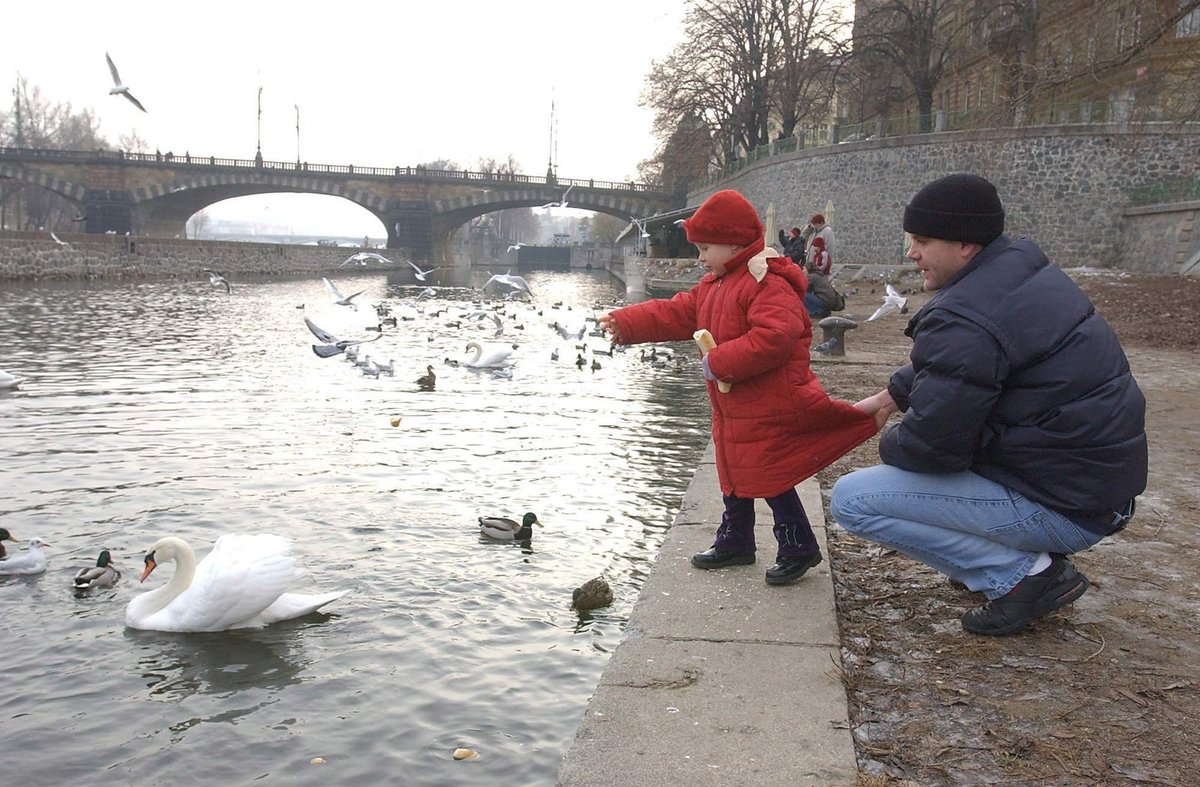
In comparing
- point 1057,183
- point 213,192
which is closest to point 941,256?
point 1057,183

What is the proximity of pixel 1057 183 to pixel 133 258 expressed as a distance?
30641 millimetres

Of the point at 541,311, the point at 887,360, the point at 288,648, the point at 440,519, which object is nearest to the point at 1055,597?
the point at 288,648

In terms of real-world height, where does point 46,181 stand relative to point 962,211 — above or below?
above

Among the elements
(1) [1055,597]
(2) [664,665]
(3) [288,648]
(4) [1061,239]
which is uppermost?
(4) [1061,239]

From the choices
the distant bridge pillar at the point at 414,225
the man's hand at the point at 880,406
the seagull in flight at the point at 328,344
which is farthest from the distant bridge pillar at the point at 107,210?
the man's hand at the point at 880,406

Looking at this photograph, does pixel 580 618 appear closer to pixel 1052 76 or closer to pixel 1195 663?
pixel 1195 663

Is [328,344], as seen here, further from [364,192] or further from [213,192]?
[213,192]

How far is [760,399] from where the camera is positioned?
361cm

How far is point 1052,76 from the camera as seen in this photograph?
523 inches

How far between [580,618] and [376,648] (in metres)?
0.94

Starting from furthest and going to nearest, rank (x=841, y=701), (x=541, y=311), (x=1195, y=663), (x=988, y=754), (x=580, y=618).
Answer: (x=541, y=311), (x=580, y=618), (x=1195, y=663), (x=841, y=701), (x=988, y=754)

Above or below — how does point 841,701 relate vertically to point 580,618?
above

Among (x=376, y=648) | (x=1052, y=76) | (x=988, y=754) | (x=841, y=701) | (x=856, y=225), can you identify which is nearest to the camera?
(x=988, y=754)

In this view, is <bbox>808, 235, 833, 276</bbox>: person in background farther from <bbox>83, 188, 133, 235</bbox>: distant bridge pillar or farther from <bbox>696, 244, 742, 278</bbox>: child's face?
<bbox>83, 188, 133, 235</bbox>: distant bridge pillar
